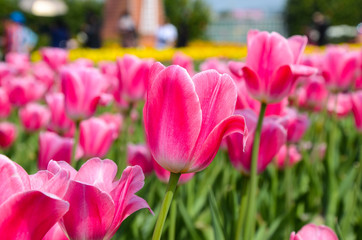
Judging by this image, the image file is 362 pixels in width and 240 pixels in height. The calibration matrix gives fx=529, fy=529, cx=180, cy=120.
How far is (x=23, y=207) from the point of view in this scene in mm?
526

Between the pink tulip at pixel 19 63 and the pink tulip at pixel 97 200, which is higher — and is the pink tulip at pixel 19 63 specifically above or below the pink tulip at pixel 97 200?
below

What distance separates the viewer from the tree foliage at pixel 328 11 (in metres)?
50.7

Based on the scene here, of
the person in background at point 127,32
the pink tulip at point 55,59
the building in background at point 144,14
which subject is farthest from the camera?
the building in background at point 144,14

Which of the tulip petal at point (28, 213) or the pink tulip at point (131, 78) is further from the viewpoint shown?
the pink tulip at point (131, 78)

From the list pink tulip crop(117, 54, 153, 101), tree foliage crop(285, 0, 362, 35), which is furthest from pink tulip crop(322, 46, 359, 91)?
tree foliage crop(285, 0, 362, 35)

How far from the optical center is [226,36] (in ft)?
201

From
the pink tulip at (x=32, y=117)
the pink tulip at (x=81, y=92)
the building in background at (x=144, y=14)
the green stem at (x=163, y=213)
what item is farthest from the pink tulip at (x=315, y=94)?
the building in background at (x=144, y=14)

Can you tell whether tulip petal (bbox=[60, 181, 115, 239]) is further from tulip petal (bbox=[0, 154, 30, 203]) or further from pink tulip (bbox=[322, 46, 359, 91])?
pink tulip (bbox=[322, 46, 359, 91])

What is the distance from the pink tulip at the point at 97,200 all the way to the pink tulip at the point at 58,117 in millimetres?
1546

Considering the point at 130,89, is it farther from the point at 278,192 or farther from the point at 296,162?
the point at 296,162

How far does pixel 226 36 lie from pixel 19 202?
6184 cm

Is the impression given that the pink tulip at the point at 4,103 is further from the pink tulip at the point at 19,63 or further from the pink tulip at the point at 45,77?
the pink tulip at the point at 19,63

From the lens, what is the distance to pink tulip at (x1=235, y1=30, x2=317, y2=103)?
1.27 metres

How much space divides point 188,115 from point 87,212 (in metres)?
0.20
